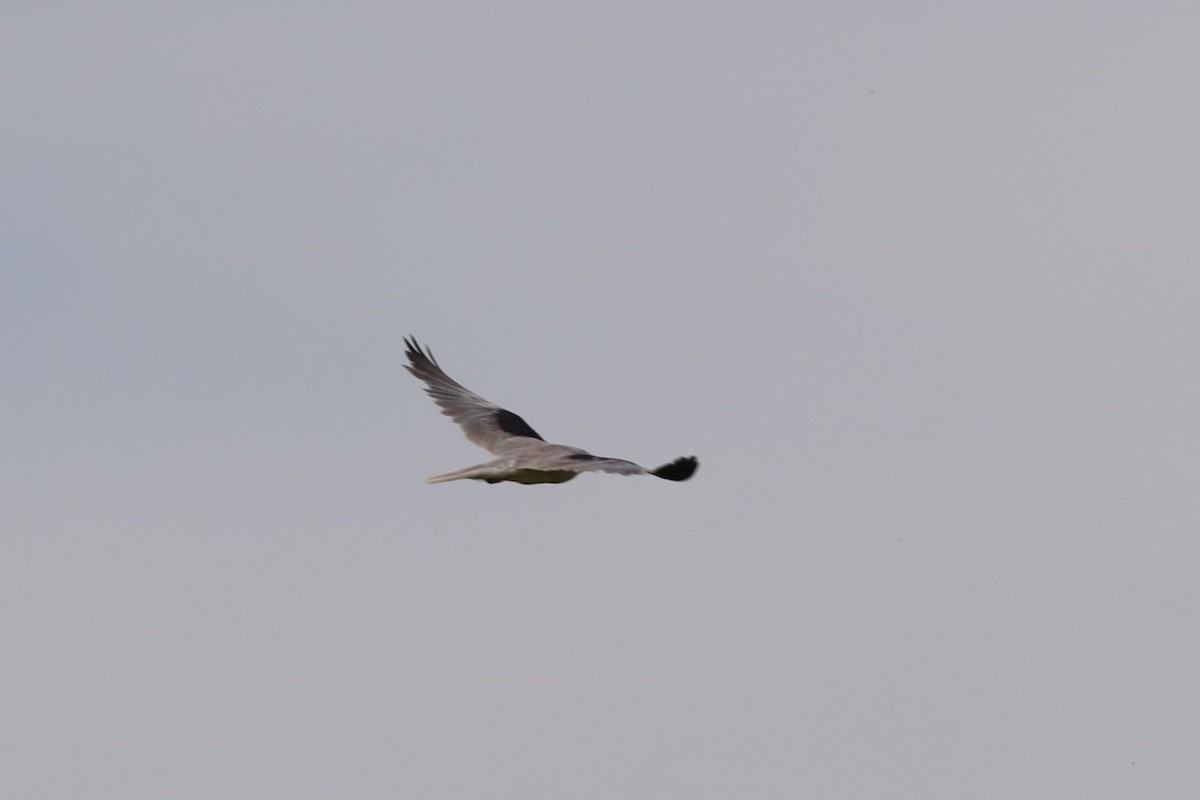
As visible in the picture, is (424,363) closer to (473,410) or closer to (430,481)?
(473,410)

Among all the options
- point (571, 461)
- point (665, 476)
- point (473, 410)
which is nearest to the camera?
point (665, 476)

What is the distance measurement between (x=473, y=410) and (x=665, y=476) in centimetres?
1257

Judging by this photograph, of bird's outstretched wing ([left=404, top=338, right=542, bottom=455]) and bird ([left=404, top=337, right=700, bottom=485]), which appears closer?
bird ([left=404, top=337, right=700, bottom=485])

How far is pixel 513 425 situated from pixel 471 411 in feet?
6.09

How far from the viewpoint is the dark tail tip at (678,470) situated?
104ft

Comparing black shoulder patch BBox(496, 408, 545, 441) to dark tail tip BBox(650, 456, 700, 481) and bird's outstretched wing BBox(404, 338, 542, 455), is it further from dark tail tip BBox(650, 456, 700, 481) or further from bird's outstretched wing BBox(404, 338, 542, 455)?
dark tail tip BBox(650, 456, 700, 481)

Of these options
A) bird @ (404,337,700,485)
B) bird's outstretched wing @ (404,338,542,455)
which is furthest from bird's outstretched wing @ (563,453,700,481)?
bird's outstretched wing @ (404,338,542,455)

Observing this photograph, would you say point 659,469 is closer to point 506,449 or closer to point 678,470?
point 678,470

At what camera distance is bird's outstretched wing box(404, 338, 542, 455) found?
135ft

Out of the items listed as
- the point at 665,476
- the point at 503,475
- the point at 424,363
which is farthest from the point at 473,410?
the point at 665,476

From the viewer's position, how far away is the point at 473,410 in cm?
4366

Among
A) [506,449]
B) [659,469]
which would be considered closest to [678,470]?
[659,469]

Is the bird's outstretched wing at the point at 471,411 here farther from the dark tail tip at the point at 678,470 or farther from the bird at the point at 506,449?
the dark tail tip at the point at 678,470

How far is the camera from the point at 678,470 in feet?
104
